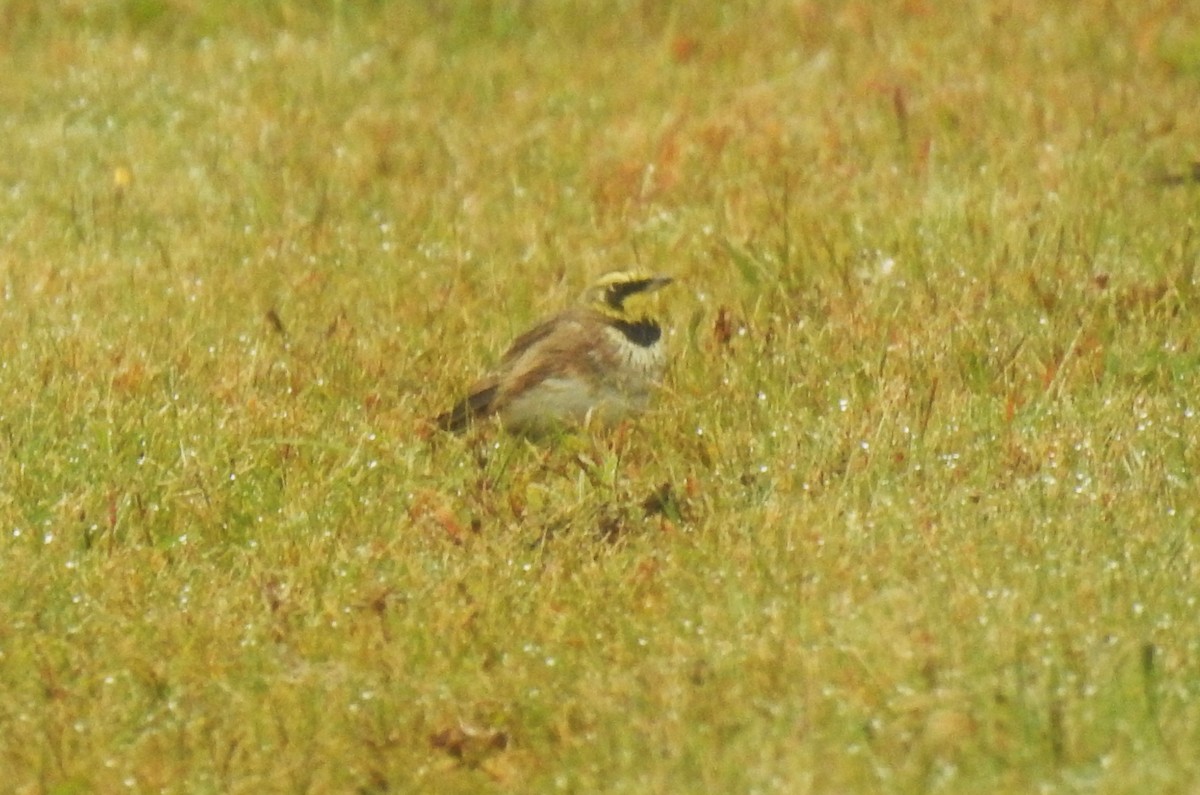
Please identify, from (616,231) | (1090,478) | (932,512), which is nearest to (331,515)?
(932,512)

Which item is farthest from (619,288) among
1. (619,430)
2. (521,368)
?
(619,430)

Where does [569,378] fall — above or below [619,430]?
above

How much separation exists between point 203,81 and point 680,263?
150 inches

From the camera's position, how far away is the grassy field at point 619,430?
5207 millimetres

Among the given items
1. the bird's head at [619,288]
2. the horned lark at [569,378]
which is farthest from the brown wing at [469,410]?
the bird's head at [619,288]

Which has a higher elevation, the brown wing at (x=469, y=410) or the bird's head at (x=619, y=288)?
the bird's head at (x=619, y=288)

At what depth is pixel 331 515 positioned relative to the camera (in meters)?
6.59

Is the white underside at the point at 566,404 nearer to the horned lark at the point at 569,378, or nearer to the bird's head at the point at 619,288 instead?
the horned lark at the point at 569,378

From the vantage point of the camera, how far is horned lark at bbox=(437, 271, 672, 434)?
7516 millimetres

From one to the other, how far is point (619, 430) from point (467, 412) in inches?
20.0

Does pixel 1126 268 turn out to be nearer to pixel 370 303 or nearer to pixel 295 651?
pixel 370 303

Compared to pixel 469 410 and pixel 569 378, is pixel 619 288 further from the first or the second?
pixel 469 410

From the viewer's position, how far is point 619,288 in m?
8.05

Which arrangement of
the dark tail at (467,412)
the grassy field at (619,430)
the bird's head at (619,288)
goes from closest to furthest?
the grassy field at (619,430)
the dark tail at (467,412)
the bird's head at (619,288)
